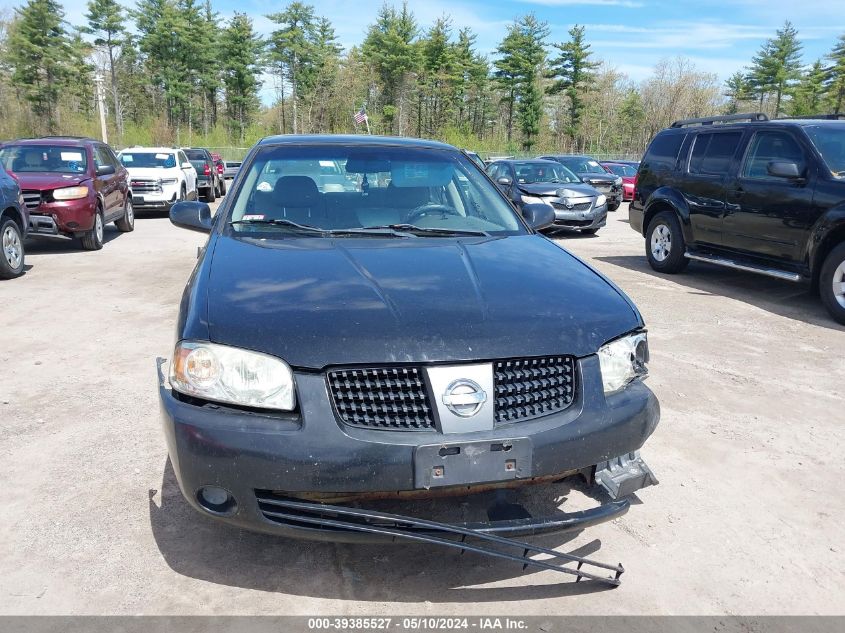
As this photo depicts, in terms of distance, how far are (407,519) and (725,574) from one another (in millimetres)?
1435

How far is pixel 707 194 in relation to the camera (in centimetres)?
884

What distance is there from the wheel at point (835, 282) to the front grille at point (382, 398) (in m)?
6.33

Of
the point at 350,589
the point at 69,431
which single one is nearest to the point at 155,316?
the point at 69,431

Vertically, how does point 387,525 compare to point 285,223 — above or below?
below

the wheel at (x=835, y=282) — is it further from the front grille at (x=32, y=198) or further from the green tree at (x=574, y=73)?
the green tree at (x=574, y=73)

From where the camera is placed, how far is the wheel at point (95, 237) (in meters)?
11.3

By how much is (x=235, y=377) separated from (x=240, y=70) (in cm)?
6573

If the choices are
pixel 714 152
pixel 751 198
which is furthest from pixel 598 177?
pixel 751 198

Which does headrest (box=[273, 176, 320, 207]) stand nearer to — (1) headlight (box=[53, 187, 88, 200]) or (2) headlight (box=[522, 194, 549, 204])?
(1) headlight (box=[53, 187, 88, 200])

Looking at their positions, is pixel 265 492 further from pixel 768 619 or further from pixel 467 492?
pixel 768 619

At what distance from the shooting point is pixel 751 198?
817 cm

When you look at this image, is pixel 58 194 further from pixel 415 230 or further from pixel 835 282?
pixel 835 282

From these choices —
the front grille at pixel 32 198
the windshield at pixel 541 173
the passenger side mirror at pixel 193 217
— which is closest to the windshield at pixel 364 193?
the passenger side mirror at pixel 193 217

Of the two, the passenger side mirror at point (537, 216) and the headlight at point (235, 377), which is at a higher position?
the passenger side mirror at point (537, 216)
